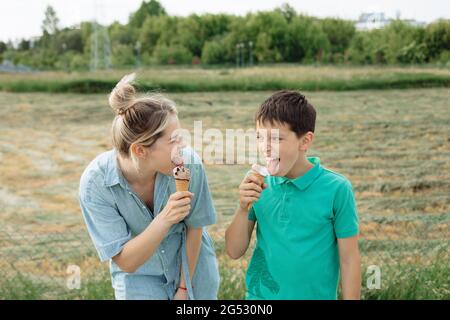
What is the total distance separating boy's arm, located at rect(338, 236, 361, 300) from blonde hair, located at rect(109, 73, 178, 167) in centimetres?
61

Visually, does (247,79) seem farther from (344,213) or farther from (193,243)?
(344,213)

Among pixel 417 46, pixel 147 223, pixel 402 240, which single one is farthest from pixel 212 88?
pixel 147 223

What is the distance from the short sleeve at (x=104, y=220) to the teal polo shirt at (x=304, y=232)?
42 cm

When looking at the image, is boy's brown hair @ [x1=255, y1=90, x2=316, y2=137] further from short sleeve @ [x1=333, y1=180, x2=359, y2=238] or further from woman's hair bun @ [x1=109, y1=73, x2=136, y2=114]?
woman's hair bun @ [x1=109, y1=73, x2=136, y2=114]

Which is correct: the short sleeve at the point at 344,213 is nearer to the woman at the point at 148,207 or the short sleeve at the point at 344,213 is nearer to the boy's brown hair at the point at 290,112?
the boy's brown hair at the point at 290,112

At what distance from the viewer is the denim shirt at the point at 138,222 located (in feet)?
6.50

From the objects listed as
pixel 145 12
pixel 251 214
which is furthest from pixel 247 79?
pixel 251 214

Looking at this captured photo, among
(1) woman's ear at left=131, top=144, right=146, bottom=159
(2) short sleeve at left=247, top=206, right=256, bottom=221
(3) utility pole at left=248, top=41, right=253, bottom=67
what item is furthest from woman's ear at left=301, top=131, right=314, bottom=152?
(3) utility pole at left=248, top=41, right=253, bottom=67

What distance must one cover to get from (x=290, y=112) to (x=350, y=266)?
18.1 inches

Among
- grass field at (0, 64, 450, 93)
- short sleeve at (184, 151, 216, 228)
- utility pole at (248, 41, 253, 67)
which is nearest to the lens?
short sleeve at (184, 151, 216, 228)

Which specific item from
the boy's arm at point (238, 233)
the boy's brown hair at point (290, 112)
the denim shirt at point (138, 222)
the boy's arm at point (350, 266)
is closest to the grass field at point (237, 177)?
the denim shirt at point (138, 222)

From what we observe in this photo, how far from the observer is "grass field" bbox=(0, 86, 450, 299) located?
12.0 feet

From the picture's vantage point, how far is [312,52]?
1238cm

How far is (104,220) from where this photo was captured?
1981 mm
